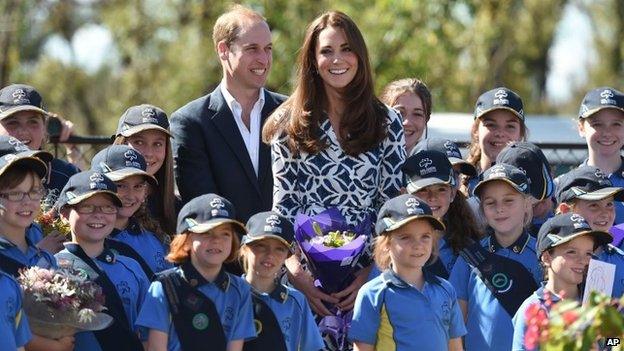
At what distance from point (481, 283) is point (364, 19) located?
10.8 m

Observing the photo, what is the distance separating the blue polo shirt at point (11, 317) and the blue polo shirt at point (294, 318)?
1.25m

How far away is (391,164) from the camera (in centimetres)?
759

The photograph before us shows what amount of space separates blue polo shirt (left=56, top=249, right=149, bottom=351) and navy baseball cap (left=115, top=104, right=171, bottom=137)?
970 mm

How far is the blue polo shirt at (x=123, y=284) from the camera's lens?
7.16 m

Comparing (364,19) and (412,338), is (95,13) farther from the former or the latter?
(412,338)

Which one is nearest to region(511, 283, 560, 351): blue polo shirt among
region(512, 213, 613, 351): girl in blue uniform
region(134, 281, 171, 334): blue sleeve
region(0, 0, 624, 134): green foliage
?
region(512, 213, 613, 351): girl in blue uniform

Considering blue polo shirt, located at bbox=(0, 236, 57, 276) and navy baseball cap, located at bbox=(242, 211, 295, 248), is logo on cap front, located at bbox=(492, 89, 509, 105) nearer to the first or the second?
navy baseball cap, located at bbox=(242, 211, 295, 248)

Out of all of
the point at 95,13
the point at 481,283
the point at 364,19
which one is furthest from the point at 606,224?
the point at 95,13

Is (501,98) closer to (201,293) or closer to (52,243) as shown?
(201,293)

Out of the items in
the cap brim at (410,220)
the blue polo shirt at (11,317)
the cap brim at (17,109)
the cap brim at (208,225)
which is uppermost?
the cap brim at (17,109)

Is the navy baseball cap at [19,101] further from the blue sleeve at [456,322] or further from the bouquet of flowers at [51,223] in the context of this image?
the blue sleeve at [456,322]

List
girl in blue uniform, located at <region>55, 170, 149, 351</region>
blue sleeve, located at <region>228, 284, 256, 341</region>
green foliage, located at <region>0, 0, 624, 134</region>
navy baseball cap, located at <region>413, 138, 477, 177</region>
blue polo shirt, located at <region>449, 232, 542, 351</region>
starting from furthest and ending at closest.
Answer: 1. green foliage, located at <region>0, 0, 624, 134</region>
2. navy baseball cap, located at <region>413, 138, 477, 177</region>
3. blue polo shirt, located at <region>449, 232, 542, 351</region>
4. girl in blue uniform, located at <region>55, 170, 149, 351</region>
5. blue sleeve, located at <region>228, 284, 256, 341</region>

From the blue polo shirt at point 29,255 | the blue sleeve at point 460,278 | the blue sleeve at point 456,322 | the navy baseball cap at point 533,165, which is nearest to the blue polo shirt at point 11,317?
the blue polo shirt at point 29,255

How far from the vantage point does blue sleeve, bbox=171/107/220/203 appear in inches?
317
